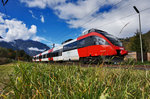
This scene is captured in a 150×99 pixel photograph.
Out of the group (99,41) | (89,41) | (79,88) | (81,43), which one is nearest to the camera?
(79,88)

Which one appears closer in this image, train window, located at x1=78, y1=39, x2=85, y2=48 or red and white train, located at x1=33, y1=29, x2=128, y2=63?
red and white train, located at x1=33, y1=29, x2=128, y2=63

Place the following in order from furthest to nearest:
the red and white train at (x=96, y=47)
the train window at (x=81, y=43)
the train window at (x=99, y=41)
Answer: the train window at (x=81, y=43), the train window at (x=99, y=41), the red and white train at (x=96, y=47)

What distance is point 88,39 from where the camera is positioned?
1012 centimetres

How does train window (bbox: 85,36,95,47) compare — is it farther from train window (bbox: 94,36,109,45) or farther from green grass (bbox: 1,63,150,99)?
green grass (bbox: 1,63,150,99)

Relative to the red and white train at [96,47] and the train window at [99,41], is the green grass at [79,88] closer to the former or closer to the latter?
the red and white train at [96,47]

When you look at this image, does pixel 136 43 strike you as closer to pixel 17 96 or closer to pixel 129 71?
pixel 129 71

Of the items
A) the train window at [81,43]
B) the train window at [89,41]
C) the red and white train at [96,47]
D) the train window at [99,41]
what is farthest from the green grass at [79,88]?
the train window at [81,43]

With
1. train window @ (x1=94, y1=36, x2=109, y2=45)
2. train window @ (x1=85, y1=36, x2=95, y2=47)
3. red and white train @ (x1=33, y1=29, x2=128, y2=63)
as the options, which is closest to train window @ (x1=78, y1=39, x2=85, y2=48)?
red and white train @ (x1=33, y1=29, x2=128, y2=63)

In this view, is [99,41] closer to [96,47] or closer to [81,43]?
[96,47]

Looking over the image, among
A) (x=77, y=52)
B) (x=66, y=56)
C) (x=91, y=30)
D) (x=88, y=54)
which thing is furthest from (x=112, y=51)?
(x=66, y=56)

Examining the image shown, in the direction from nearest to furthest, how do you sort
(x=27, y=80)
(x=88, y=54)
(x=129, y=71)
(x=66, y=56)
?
(x=27, y=80)
(x=129, y=71)
(x=88, y=54)
(x=66, y=56)

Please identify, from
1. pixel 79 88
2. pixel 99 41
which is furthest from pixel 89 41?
pixel 79 88

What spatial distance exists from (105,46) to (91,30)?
2773mm

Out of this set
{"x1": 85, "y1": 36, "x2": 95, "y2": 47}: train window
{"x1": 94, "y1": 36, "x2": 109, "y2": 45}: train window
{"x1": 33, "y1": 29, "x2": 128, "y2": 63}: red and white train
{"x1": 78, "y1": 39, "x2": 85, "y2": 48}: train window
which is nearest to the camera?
{"x1": 33, "y1": 29, "x2": 128, "y2": 63}: red and white train
